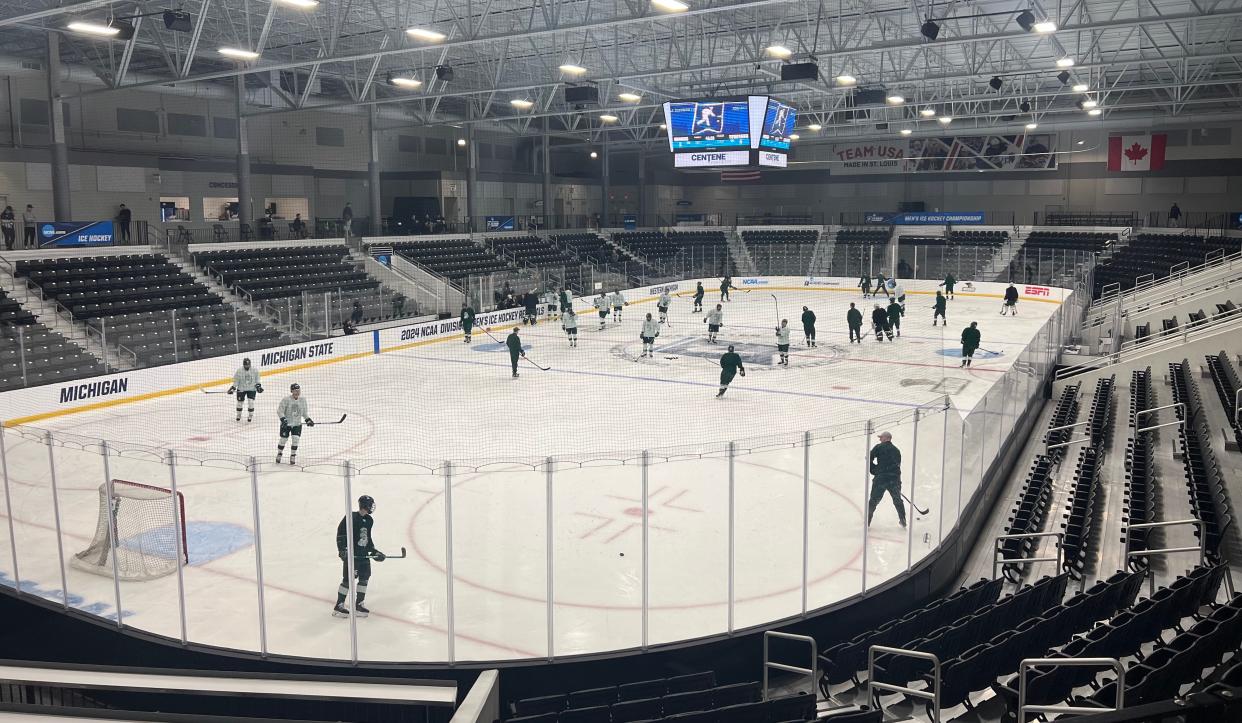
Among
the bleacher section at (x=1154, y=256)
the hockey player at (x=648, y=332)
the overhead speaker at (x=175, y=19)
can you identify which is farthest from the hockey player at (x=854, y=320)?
the overhead speaker at (x=175, y=19)

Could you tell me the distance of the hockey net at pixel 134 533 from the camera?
8.29 meters

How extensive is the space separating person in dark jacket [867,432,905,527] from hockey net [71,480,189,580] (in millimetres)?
6279

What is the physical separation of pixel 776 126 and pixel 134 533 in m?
23.1

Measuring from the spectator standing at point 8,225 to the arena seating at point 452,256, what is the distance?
11871 mm

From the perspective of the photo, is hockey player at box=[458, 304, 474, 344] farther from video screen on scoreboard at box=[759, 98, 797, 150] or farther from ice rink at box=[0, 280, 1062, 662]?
ice rink at box=[0, 280, 1062, 662]

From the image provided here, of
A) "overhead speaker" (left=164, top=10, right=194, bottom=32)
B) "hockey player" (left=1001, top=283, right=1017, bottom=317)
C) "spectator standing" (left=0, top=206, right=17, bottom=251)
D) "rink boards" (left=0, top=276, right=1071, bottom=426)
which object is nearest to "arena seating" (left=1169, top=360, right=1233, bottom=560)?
"rink boards" (left=0, top=276, right=1071, bottom=426)

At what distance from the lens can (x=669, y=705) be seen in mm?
6238

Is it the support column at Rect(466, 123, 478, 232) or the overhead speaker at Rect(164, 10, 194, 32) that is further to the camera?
the support column at Rect(466, 123, 478, 232)

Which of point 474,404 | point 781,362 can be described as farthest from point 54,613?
point 781,362

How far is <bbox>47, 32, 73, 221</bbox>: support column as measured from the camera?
2459 cm

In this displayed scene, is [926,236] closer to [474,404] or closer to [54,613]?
[474,404]

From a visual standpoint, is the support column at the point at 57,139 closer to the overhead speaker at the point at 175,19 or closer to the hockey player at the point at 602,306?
the overhead speaker at the point at 175,19

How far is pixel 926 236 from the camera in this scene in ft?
161

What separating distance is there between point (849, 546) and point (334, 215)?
35.0 m
